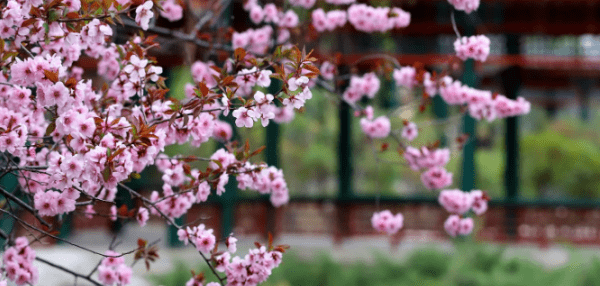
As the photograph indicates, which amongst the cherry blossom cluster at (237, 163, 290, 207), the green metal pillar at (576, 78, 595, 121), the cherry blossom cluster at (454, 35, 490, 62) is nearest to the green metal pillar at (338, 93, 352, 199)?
the green metal pillar at (576, 78, 595, 121)

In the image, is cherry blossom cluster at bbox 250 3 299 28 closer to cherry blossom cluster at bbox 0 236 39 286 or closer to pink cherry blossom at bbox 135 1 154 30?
pink cherry blossom at bbox 135 1 154 30

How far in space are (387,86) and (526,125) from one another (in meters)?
11.3

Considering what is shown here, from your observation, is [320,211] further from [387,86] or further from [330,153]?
[330,153]

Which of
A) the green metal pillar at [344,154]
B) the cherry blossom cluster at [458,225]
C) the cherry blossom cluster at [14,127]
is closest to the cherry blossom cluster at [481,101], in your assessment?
the cherry blossom cluster at [458,225]

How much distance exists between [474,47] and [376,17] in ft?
2.48

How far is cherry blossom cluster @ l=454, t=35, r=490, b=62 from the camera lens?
9.80 feet

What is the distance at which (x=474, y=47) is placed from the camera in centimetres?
300

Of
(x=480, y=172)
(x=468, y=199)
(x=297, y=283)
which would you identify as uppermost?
(x=480, y=172)

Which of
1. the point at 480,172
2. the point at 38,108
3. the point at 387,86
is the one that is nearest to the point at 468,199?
the point at 38,108

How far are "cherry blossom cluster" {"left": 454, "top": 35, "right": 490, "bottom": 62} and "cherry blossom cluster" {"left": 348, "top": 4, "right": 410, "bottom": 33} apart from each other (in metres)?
0.56

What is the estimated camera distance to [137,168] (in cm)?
202

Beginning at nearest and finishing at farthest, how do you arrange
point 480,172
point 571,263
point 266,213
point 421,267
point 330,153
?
point 571,263 < point 421,267 < point 266,213 < point 480,172 < point 330,153

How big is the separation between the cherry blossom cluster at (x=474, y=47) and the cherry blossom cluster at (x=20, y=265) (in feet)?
7.47

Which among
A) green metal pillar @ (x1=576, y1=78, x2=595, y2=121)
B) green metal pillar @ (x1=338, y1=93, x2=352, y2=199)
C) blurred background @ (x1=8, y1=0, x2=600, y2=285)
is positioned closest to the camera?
blurred background @ (x1=8, y1=0, x2=600, y2=285)
